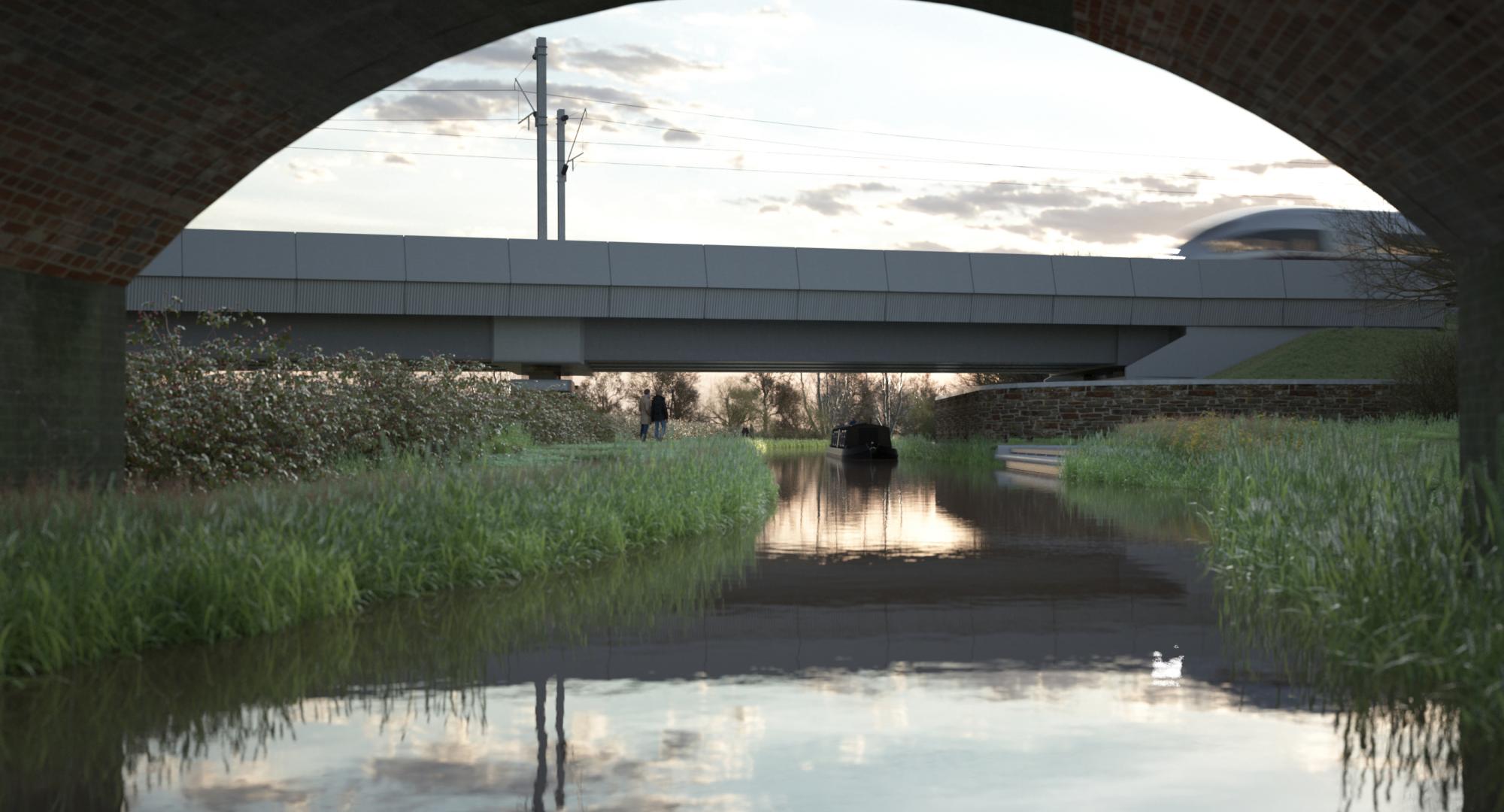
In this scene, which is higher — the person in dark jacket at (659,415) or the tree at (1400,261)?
the tree at (1400,261)

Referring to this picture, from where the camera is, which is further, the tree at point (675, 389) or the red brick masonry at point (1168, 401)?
Result: the tree at point (675, 389)

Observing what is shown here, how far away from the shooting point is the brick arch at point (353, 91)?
8672 mm

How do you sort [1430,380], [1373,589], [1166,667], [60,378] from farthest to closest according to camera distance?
1. [1430,380]
2. [60,378]
3. [1373,589]
4. [1166,667]

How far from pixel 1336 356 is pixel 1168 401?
254 inches

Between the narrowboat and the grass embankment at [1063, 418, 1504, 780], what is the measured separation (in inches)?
1442

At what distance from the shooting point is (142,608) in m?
7.41

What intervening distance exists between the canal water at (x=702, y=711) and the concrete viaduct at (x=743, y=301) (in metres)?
27.3

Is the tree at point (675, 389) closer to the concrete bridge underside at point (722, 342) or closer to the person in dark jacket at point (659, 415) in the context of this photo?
the concrete bridge underside at point (722, 342)

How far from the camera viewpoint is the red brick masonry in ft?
124

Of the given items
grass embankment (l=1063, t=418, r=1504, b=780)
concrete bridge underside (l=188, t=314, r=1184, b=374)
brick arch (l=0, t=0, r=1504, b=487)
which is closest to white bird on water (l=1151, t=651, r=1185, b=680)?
grass embankment (l=1063, t=418, r=1504, b=780)

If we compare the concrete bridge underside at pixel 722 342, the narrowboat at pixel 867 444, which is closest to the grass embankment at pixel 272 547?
the concrete bridge underside at pixel 722 342

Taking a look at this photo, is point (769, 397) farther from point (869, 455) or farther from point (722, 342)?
point (722, 342)

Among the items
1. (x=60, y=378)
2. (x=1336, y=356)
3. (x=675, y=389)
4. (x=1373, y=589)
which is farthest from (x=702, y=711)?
(x=675, y=389)

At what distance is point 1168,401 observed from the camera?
3850cm
